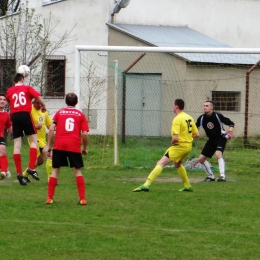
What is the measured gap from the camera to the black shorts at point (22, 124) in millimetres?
14000

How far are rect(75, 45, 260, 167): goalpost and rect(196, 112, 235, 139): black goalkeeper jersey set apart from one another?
7.78 ft

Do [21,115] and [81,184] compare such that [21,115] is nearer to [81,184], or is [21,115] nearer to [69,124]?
[69,124]

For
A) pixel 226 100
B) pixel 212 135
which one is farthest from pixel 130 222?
pixel 226 100

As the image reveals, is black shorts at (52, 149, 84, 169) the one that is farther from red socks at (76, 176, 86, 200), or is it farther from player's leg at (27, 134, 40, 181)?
player's leg at (27, 134, 40, 181)

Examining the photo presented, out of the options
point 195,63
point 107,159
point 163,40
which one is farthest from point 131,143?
point 163,40

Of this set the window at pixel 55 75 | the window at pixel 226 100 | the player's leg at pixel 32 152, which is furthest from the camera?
the window at pixel 55 75

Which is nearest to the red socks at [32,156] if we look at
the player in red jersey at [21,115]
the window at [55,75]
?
the player in red jersey at [21,115]

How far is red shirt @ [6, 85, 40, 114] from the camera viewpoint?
45.6ft

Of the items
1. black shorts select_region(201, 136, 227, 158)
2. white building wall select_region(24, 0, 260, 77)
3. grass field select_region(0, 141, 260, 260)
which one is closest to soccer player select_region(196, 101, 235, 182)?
black shorts select_region(201, 136, 227, 158)

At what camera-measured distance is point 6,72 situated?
2536cm

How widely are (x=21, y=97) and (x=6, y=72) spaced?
1170 centimetres

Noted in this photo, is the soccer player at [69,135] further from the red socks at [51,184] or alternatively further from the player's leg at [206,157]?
the player's leg at [206,157]

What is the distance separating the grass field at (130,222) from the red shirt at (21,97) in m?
1.39

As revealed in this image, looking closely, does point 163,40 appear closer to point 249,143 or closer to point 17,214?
point 249,143
